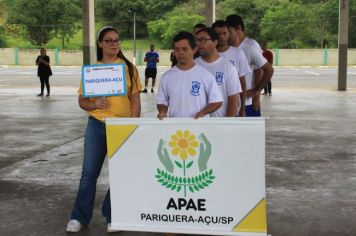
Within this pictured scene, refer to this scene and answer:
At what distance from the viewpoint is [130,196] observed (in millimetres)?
4160

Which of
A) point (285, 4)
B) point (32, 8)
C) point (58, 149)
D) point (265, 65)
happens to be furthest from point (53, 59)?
point (265, 65)

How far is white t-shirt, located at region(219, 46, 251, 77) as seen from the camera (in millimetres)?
5293

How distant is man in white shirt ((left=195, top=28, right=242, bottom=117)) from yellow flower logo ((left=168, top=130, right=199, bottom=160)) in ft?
2.30

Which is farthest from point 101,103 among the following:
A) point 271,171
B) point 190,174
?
point 271,171

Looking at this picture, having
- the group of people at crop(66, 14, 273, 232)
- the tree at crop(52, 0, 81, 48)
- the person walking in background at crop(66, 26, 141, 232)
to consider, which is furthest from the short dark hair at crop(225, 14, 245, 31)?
the tree at crop(52, 0, 81, 48)

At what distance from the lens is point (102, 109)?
14.5ft

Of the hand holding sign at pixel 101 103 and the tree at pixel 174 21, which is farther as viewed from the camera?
the tree at pixel 174 21

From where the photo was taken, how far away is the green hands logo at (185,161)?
3.95 metres

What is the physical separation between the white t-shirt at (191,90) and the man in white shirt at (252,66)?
4.67ft

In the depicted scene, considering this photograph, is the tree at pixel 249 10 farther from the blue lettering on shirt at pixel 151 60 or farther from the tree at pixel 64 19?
the blue lettering on shirt at pixel 151 60

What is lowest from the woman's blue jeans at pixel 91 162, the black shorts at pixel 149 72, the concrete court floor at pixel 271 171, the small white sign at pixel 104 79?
the concrete court floor at pixel 271 171

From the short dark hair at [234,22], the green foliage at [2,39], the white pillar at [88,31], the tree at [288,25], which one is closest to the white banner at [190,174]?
the short dark hair at [234,22]

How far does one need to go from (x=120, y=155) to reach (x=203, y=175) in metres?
0.66

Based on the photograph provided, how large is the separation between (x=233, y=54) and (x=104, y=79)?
1557 millimetres
